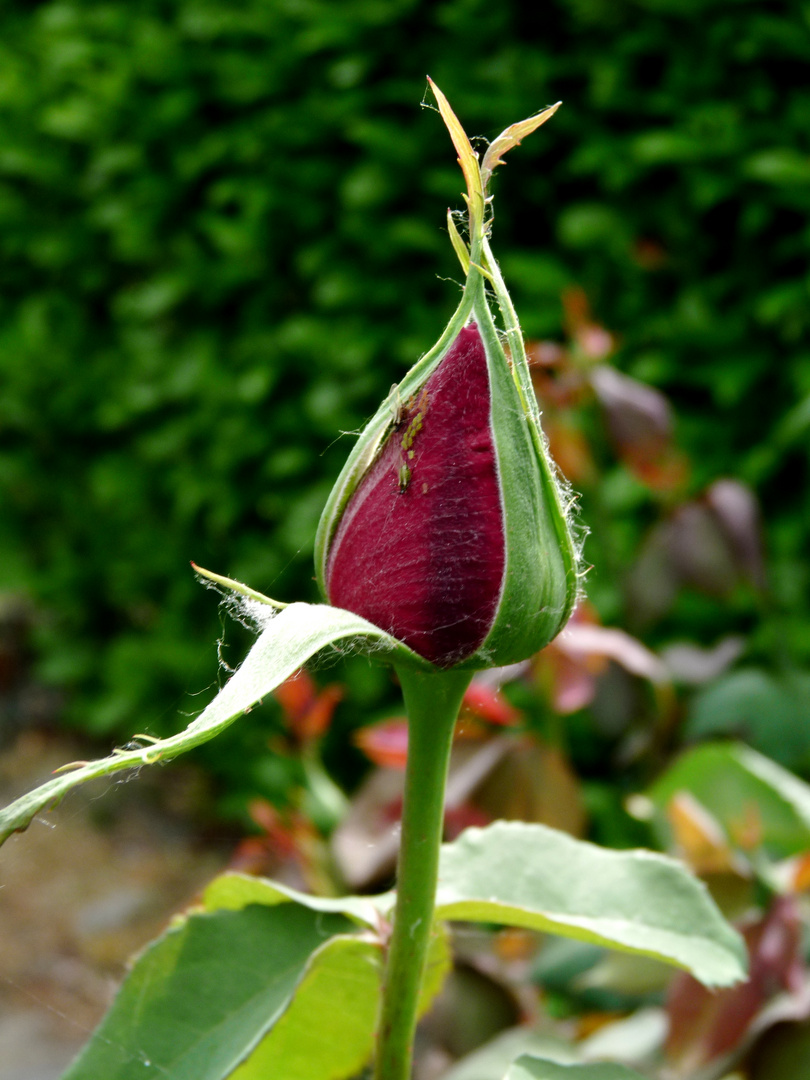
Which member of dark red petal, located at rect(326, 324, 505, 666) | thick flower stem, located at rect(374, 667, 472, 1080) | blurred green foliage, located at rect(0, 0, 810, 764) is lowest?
blurred green foliage, located at rect(0, 0, 810, 764)

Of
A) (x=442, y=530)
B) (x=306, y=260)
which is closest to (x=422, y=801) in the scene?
(x=442, y=530)

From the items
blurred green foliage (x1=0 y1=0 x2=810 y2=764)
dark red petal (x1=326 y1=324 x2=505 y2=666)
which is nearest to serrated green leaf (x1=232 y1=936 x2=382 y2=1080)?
dark red petal (x1=326 y1=324 x2=505 y2=666)

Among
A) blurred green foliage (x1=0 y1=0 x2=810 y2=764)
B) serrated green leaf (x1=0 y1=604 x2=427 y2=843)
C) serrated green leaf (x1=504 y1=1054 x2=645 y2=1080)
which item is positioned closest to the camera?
serrated green leaf (x1=0 y1=604 x2=427 y2=843)

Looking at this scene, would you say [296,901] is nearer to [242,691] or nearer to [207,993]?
[207,993]

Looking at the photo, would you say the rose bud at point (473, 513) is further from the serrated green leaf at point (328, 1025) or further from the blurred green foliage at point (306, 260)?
the blurred green foliage at point (306, 260)

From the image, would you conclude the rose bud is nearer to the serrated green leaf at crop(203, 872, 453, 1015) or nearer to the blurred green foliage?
the serrated green leaf at crop(203, 872, 453, 1015)

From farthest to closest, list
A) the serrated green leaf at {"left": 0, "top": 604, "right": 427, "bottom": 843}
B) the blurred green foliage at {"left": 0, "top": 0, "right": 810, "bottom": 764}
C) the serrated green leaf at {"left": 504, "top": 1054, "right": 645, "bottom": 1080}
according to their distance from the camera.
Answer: the blurred green foliage at {"left": 0, "top": 0, "right": 810, "bottom": 764} < the serrated green leaf at {"left": 504, "top": 1054, "right": 645, "bottom": 1080} < the serrated green leaf at {"left": 0, "top": 604, "right": 427, "bottom": 843}

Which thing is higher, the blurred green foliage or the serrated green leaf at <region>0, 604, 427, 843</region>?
the serrated green leaf at <region>0, 604, 427, 843</region>

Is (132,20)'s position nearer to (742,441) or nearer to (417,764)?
(742,441)

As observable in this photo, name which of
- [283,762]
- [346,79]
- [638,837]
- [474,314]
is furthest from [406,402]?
[283,762]
